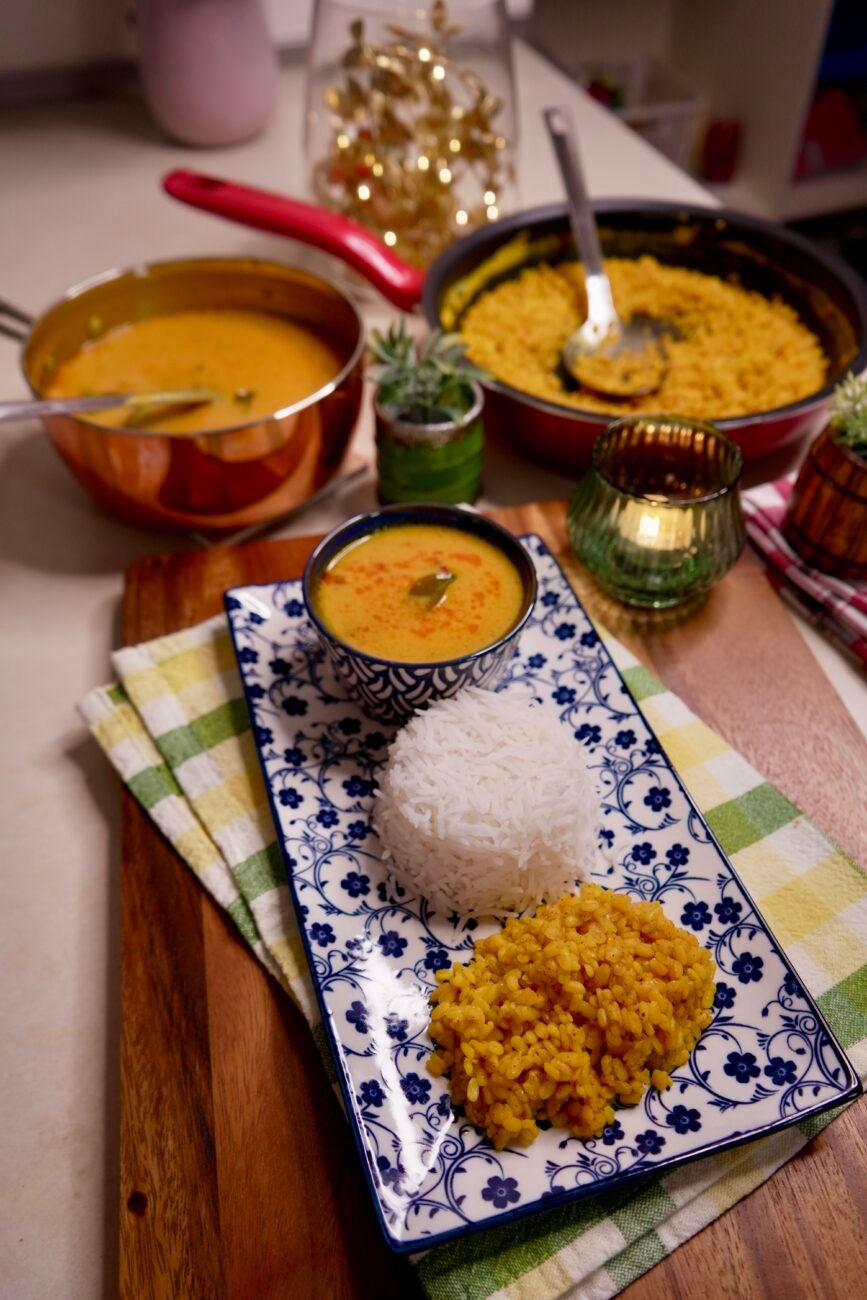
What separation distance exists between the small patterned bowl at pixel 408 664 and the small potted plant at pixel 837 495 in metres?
0.43

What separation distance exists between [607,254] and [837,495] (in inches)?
32.1

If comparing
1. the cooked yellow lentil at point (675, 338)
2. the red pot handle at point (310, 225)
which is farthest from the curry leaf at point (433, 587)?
the red pot handle at point (310, 225)

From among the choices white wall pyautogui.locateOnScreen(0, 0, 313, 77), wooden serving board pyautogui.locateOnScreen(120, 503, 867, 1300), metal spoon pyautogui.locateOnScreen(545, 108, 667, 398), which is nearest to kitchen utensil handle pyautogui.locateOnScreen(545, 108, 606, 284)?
metal spoon pyautogui.locateOnScreen(545, 108, 667, 398)

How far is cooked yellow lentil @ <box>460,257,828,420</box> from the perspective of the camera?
1.62 metres

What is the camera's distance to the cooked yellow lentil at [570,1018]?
876 mm

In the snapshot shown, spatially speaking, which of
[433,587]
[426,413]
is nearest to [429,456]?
[426,413]

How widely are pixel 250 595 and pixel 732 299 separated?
3.46ft

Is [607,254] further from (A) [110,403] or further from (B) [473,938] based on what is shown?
(B) [473,938]

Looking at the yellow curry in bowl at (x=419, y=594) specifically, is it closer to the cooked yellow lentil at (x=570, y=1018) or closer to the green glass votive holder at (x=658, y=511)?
the green glass votive holder at (x=658, y=511)

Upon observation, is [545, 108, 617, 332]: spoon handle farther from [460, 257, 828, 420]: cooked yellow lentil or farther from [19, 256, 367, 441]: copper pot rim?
[19, 256, 367, 441]: copper pot rim

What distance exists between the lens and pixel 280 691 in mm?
1256

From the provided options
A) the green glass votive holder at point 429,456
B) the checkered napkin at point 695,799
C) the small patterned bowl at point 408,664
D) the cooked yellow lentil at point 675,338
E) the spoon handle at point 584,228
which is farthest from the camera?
the spoon handle at point 584,228

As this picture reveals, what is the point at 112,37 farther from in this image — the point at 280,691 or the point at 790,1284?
the point at 790,1284

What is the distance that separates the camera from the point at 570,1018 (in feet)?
2.99
